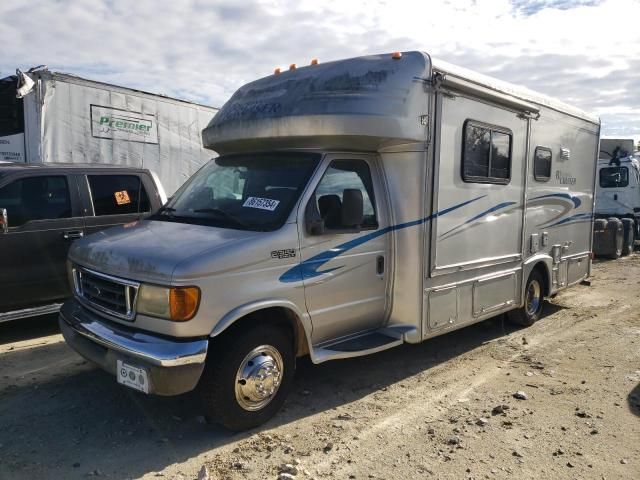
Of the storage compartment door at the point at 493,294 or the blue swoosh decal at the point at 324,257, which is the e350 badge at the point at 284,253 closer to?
the blue swoosh decal at the point at 324,257

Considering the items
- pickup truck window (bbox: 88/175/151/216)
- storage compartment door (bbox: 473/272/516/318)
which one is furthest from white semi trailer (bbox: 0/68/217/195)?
storage compartment door (bbox: 473/272/516/318)

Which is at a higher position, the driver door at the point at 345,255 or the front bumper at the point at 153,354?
the driver door at the point at 345,255

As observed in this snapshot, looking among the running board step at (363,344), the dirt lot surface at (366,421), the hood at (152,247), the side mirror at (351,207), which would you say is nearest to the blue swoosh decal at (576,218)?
the dirt lot surface at (366,421)

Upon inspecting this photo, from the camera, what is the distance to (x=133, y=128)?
10.4 meters

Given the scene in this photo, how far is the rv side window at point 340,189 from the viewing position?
4.42 meters

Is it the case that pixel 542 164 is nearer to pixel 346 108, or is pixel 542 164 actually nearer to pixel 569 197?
pixel 569 197

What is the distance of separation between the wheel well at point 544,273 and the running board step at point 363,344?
2.95 metres

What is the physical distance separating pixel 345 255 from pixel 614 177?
14.9 metres

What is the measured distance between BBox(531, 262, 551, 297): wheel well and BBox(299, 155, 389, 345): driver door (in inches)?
124

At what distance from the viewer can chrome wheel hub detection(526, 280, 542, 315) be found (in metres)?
7.16

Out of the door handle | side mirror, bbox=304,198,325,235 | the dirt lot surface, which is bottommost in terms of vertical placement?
the dirt lot surface

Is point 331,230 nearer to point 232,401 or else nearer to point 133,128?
point 232,401

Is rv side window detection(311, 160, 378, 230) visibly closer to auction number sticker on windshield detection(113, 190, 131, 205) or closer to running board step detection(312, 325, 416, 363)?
running board step detection(312, 325, 416, 363)

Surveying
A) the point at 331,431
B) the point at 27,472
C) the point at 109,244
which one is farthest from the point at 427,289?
the point at 27,472
